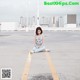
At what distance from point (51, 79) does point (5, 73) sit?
4.15ft

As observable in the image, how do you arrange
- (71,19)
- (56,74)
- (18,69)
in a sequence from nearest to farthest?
(56,74)
(18,69)
(71,19)

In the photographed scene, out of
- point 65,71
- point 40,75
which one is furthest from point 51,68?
point 40,75

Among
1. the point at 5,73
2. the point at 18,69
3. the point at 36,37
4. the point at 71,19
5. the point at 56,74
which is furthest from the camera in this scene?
the point at 71,19

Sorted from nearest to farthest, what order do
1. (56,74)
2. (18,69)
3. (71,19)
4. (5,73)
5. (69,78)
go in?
(5,73) → (69,78) → (56,74) → (18,69) → (71,19)

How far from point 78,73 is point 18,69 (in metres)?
1.98

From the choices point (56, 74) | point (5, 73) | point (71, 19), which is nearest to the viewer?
point (5, 73)

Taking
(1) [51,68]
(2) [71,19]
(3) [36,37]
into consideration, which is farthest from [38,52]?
(2) [71,19]

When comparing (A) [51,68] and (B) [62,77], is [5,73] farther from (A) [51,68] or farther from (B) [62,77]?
(A) [51,68]

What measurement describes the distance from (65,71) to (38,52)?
665 centimetres

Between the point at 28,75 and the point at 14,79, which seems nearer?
the point at 14,79

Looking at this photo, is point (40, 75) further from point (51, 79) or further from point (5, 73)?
point (5, 73)

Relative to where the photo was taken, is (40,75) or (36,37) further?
(36,37)

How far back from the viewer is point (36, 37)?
17.9 m

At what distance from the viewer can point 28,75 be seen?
34.6ft
